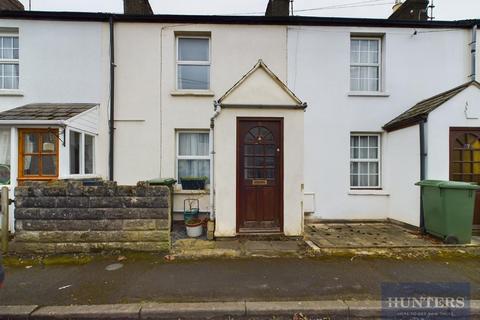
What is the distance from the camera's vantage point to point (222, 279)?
13.6ft

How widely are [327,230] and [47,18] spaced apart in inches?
382

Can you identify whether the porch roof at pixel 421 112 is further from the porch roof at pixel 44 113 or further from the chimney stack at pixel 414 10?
the porch roof at pixel 44 113

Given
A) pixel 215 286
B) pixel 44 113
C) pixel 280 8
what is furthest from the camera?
pixel 280 8

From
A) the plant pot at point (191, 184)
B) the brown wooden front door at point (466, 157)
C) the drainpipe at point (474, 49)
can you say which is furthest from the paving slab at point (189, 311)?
the drainpipe at point (474, 49)

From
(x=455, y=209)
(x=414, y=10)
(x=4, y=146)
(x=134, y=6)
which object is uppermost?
(x=414, y=10)

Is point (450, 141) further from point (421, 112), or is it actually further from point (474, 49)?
point (474, 49)

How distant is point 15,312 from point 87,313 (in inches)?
34.9

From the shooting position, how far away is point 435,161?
21.5 feet

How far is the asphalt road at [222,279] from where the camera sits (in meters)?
3.67

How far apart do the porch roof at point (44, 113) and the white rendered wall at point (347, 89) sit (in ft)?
19.3

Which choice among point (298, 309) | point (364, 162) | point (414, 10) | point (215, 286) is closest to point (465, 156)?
point (364, 162)

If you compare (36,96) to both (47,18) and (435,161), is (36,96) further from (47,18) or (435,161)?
(435,161)

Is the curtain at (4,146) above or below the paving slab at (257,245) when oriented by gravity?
above

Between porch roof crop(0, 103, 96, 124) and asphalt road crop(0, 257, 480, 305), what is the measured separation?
3.23m
